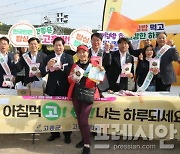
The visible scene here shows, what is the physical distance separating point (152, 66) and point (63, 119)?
66.1 inches

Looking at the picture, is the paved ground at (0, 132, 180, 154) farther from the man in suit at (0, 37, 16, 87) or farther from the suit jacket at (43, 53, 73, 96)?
the man in suit at (0, 37, 16, 87)

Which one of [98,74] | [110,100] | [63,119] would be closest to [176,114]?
[110,100]

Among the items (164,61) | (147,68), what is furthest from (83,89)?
(164,61)

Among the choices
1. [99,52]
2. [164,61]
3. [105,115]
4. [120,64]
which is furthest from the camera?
[164,61]

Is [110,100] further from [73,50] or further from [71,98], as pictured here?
[73,50]

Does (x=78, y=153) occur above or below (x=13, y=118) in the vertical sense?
below

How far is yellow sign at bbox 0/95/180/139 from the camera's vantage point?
157 inches

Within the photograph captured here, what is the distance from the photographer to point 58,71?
4172 millimetres

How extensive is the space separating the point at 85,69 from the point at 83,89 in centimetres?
27

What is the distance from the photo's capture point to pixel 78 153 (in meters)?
3.90

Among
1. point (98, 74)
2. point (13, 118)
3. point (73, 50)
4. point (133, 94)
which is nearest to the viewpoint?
point (98, 74)

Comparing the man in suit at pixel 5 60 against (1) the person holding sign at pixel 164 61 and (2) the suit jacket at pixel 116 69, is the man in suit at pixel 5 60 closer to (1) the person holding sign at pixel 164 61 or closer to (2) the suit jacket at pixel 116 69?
(2) the suit jacket at pixel 116 69

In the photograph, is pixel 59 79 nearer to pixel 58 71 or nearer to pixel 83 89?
pixel 58 71

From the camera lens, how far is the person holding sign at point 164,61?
4816 millimetres
